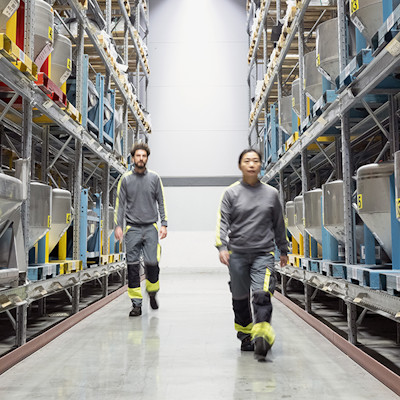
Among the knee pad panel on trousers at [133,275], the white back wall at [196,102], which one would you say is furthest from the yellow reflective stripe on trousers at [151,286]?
the white back wall at [196,102]

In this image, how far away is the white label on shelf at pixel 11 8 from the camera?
320cm

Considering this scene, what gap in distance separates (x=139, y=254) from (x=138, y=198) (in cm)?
60

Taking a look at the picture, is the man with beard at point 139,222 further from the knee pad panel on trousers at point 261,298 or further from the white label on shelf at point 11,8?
the white label on shelf at point 11,8

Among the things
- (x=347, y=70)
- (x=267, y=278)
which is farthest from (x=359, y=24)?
(x=267, y=278)

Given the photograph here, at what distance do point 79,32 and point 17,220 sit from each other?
3.16m

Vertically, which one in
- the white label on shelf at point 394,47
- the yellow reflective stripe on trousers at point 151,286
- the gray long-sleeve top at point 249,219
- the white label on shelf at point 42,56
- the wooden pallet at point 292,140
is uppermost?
the white label on shelf at point 42,56

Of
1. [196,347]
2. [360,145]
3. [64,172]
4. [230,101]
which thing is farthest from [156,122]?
[196,347]

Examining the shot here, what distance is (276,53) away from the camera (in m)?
7.39

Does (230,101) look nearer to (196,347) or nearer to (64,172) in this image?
(64,172)

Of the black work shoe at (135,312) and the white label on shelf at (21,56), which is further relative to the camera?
the black work shoe at (135,312)

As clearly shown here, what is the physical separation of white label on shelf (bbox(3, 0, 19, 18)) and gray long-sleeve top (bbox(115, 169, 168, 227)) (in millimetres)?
2415

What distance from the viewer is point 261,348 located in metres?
3.29

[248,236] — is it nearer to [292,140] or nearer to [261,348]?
[261,348]

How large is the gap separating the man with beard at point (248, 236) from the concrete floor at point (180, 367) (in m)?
0.41
